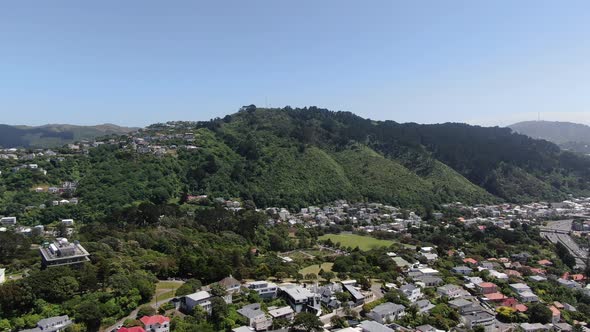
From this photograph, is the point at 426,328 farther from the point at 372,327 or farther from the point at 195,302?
the point at 195,302

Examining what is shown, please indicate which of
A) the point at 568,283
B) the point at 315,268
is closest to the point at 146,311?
the point at 315,268

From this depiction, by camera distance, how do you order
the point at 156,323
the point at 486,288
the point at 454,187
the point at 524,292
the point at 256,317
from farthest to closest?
the point at 454,187, the point at 524,292, the point at 486,288, the point at 256,317, the point at 156,323

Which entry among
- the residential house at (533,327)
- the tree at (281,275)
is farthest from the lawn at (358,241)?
the residential house at (533,327)

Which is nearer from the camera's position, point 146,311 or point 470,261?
point 146,311

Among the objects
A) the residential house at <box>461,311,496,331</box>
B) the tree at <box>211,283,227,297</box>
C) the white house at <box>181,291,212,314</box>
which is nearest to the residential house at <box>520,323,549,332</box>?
the residential house at <box>461,311,496,331</box>

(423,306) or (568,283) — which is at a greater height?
(423,306)

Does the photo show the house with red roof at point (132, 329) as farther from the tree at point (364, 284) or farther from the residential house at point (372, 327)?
the tree at point (364, 284)
